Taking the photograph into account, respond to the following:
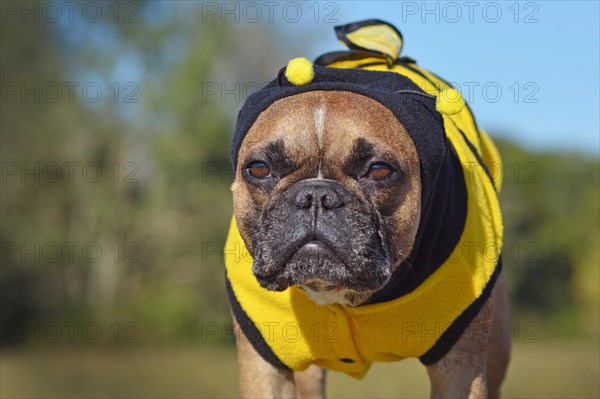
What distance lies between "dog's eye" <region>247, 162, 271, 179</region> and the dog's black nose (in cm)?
30

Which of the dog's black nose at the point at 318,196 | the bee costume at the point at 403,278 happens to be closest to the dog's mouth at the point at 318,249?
the dog's black nose at the point at 318,196

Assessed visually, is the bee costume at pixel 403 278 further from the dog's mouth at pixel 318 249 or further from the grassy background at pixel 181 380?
the grassy background at pixel 181 380

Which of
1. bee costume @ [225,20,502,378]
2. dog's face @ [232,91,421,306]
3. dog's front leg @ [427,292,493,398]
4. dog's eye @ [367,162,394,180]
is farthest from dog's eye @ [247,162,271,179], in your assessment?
dog's front leg @ [427,292,493,398]

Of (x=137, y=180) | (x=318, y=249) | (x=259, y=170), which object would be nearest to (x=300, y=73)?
(x=259, y=170)

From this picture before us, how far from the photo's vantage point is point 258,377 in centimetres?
454

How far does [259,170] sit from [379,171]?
525mm

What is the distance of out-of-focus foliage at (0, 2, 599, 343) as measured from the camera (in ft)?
74.0

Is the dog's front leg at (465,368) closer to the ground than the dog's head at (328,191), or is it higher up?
closer to the ground

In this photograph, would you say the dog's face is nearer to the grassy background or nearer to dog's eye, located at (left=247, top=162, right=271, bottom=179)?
dog's eye, located at (left=247, top=162, right=271, bottom=179)

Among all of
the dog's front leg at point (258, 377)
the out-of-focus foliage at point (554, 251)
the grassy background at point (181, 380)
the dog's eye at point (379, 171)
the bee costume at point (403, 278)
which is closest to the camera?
A: the dog's eye at point (379, 171)

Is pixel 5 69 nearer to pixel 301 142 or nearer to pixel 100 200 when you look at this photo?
pixel 100 200

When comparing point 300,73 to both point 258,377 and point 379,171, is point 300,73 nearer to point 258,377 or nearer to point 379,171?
point 379,171

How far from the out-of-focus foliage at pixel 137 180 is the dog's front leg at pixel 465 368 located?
1843 cm

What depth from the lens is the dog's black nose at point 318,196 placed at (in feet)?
12.2
